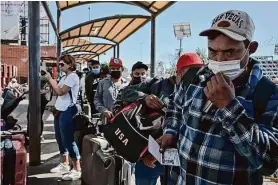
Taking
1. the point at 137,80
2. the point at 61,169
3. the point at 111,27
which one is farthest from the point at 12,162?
the point at 111,27

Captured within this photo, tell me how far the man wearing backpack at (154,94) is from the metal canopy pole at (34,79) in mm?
1801

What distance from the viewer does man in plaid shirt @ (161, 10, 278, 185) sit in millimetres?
1338

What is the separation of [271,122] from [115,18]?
6.30m

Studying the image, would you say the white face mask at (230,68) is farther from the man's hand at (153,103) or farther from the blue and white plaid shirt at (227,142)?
the man's hand at (153,103)

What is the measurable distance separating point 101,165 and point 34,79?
2.10 metres

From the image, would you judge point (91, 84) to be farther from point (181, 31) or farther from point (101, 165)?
point (101, 165)

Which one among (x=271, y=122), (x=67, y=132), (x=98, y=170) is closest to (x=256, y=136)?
(x=271, y=122)

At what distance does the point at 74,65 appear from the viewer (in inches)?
161

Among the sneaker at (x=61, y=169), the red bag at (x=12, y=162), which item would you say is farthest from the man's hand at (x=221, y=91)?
the sneaker at (x=61, y=169)

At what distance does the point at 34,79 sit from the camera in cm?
458

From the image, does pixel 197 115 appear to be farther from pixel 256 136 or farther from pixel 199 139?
pixel 256 136

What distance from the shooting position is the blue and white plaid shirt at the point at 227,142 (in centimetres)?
134

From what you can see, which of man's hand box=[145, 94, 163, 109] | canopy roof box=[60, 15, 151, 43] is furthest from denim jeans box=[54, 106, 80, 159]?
canopy roof box=[60, 15, 151, 43]

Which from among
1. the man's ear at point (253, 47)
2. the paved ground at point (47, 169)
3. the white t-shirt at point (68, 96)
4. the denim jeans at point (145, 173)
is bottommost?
the paved ground at point (47, 169)
